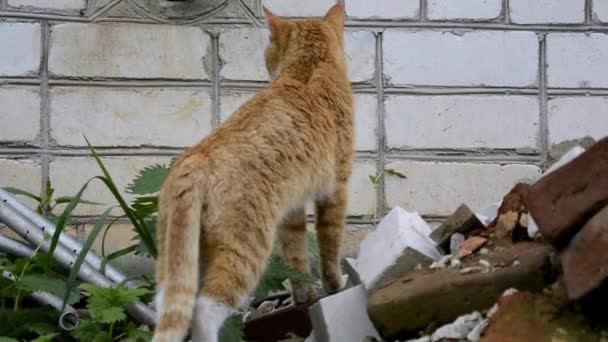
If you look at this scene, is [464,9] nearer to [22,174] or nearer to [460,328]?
[22,174]

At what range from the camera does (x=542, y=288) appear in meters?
2.92

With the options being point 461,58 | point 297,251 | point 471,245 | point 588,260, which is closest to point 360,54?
point 461,58

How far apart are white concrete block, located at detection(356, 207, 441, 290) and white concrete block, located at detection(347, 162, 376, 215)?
1384mm

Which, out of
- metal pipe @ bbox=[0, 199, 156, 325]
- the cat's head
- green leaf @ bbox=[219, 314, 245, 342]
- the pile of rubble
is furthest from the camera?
the cat's head

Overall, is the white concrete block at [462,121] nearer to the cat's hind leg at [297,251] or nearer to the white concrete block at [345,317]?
the cat's hind leg at [297,251]

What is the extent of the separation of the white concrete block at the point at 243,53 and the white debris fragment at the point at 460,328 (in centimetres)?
249

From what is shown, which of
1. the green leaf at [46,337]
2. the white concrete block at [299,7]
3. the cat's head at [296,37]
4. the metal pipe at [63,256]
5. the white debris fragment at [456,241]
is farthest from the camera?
the white concrete block at [299,7]

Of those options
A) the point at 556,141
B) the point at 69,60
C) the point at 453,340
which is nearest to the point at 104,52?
the point at 69,60

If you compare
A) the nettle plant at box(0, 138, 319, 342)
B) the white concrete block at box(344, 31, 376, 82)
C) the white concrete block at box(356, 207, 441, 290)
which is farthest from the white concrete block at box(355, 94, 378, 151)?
the white concrete block at box(356, 207, 441, 290)

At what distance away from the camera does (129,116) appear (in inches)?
203

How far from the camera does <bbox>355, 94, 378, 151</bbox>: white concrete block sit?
526 centimetres

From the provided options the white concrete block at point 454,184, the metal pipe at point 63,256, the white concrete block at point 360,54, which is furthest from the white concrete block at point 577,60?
the metal pipe at point 63,256

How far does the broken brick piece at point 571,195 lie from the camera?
2734mm

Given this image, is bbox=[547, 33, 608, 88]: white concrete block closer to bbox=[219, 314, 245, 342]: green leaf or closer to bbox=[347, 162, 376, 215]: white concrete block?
bbox=[347, 162, 376, 215]: white concrete block
